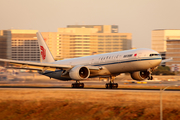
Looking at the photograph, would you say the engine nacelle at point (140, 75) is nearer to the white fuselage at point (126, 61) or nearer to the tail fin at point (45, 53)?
the white fuselage at point (126, 61)

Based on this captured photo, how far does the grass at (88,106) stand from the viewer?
90.6 feet

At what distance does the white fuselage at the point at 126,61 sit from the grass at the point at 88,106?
950cm

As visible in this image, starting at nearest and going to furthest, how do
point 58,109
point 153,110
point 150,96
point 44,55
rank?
point 153,110, point 58,109, point 150,96, point 44,55

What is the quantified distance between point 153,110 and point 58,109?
8.88m

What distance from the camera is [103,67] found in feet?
153

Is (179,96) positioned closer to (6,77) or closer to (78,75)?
(78,75)

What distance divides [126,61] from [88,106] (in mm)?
15110

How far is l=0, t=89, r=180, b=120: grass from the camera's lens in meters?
27.6

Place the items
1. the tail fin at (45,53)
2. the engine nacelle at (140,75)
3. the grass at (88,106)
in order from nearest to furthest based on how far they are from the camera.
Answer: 1. the grass at (88,106)
2. the engine nacelle at (140,75)
3. the tail fin at (45,53)

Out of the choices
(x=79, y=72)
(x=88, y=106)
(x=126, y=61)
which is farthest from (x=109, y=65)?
(x=88, y=106)

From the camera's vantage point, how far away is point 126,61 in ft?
144

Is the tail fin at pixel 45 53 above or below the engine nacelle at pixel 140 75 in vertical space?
above

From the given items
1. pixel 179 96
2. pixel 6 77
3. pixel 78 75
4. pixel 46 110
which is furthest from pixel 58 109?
pixel 6 77

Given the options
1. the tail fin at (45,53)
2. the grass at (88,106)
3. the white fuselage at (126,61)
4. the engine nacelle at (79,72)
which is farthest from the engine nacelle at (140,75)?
the tail fin at (45,53)
